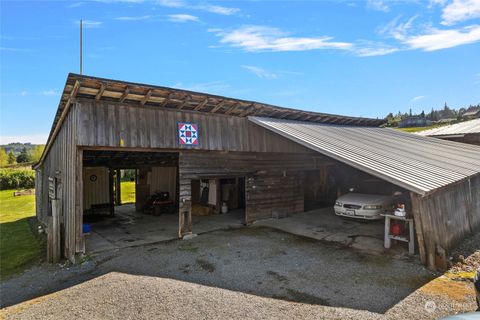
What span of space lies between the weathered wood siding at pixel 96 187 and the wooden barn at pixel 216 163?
0.17 ft

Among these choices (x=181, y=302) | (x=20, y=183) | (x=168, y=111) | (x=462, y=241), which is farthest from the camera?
(x=20, y=183)

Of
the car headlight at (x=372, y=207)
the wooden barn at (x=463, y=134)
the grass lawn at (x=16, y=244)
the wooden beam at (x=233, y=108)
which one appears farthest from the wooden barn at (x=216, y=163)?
the wooden barn at (x=463, y=134)

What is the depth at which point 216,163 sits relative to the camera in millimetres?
11523

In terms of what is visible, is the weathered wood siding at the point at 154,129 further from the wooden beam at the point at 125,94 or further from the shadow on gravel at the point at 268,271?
the shadow on gravel at the point at 268,271

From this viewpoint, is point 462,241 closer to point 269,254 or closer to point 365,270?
point 365,270

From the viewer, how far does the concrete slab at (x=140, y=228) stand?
34.0ft

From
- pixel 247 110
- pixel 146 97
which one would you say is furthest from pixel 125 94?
pixel 247 110

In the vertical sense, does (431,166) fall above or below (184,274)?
above

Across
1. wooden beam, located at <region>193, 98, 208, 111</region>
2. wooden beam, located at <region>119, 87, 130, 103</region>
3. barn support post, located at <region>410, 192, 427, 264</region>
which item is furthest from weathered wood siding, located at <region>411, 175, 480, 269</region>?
wooden beam, located at <region>119, 87, 130, 103</region>

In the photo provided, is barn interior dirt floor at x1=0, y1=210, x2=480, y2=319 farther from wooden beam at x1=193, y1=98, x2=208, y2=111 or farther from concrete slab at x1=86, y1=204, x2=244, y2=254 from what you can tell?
wooden beam at x1=193, y1=98, x2=208, y2=111

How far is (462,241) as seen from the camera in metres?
9.32

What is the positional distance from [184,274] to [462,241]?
8745 millimetres

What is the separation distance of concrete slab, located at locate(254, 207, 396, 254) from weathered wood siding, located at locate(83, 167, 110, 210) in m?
9.00

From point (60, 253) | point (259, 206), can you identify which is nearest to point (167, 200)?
point (259, 206)
